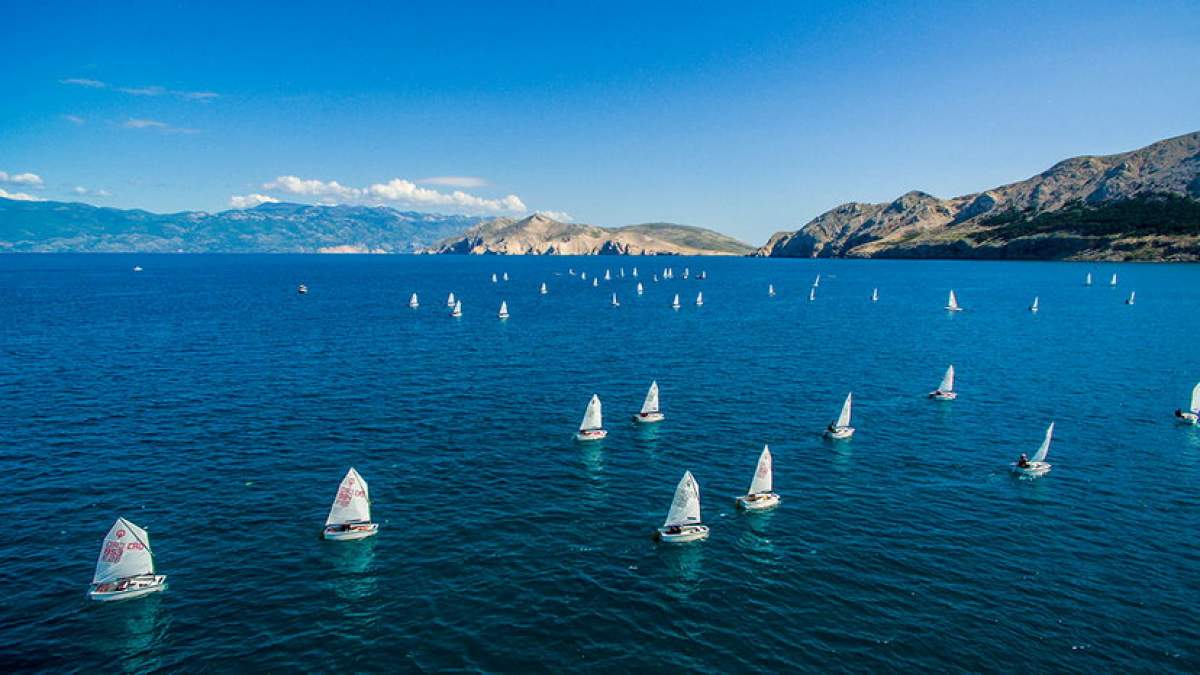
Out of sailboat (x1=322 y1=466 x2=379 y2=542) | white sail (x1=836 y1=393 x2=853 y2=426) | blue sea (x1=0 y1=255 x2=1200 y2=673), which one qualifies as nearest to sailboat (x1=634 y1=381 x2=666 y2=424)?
blue sea (x1=0 y1=255 x2=1200 y2=673)

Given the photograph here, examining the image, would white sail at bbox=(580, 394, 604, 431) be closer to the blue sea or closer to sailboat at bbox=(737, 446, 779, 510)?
the blue sea

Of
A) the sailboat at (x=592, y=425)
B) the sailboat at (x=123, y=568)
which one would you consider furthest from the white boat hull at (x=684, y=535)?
the sailboat at (x=123, y=568)

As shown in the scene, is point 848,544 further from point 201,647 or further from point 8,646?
point 8,646

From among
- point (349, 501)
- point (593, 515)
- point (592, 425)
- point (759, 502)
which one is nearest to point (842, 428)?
point (759, 502)

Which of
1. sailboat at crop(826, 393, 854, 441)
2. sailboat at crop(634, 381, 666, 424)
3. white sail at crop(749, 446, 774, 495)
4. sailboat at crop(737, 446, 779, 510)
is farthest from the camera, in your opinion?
sailboat at crop(634, 381, 666, 424)

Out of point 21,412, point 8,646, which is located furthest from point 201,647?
point 21,412
